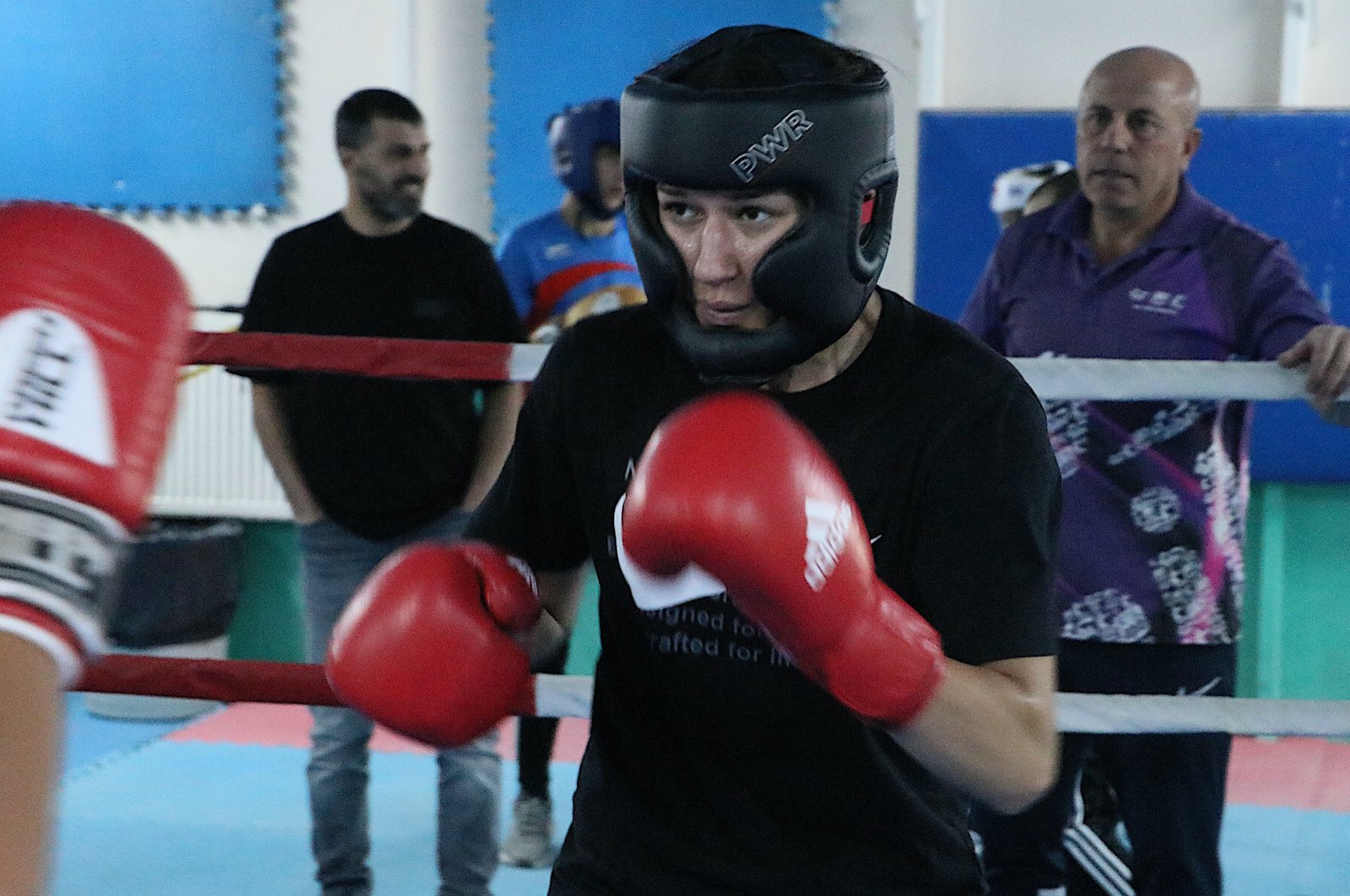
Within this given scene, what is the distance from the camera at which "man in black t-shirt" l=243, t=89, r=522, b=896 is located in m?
2.62

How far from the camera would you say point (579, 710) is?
71.6 inches

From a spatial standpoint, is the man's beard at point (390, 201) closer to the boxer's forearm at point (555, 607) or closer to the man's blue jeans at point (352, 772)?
the man's blue jeans at point (352, 772)

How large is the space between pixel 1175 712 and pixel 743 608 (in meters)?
0.95

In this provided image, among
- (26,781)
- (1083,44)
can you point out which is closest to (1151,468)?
(26,781)

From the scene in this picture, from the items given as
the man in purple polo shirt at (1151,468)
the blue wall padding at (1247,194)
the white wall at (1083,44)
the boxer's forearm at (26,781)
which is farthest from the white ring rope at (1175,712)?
the white wall at (1083,44)

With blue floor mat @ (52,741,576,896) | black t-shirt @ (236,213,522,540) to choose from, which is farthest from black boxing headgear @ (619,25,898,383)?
blue floor mat @ (52,741,576,896)

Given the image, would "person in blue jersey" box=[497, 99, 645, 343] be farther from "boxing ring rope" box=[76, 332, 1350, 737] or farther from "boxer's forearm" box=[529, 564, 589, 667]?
"boxer's forearm" box=[529, 564, 589, 667]

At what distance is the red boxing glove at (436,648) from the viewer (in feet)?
3.82

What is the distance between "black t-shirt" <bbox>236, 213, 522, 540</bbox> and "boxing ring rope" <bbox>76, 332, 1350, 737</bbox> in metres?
0.73

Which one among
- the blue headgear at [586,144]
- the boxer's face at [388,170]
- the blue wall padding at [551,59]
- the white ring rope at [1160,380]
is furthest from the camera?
the blue wall padding at [551,59]

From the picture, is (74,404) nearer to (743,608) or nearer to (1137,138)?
(743,608)

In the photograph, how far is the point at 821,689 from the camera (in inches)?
45.8

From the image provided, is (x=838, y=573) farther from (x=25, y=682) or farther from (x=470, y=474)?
(x=470, y=474)

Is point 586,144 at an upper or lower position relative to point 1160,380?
upper
